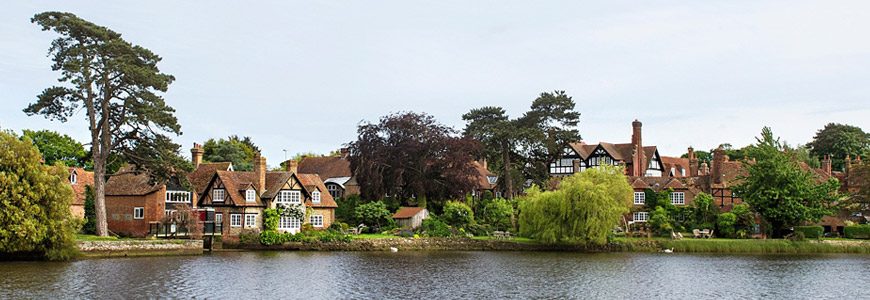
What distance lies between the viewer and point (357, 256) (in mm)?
41531

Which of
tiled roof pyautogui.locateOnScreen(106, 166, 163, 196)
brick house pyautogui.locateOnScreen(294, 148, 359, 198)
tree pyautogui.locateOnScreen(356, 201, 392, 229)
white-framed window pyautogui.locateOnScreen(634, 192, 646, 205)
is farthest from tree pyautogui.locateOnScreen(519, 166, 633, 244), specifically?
tiled roof pyautogui.locateOnScreen(106, 166, 163, 196)

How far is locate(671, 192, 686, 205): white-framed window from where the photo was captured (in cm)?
5578

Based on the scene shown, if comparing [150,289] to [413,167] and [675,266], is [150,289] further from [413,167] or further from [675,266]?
[413,167]

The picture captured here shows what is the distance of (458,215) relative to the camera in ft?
169

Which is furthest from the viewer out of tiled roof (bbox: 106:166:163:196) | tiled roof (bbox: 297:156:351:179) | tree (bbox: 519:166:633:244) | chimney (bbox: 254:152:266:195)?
tiled roof (bbox: 297:156:351:179)

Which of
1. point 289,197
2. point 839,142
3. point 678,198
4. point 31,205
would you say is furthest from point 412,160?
point 839,142

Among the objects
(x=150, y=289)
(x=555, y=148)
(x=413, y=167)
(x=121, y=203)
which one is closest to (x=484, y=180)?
(x=555, y=148)

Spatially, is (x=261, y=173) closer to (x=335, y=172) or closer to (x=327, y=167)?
(x=335, y=172)

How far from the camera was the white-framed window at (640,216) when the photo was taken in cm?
5590

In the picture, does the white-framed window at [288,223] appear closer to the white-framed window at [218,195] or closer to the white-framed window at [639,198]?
the white-framed window at [218,195]

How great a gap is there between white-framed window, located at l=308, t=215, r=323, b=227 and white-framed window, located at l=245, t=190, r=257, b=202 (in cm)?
433

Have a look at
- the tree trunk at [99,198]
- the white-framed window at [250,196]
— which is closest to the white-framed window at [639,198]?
the white-framed window at [250,196]

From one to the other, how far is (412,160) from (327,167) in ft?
49.2

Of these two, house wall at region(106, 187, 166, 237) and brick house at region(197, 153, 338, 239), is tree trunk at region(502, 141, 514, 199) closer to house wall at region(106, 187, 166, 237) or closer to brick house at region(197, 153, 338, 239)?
brick house at region(197, 153, 338, 239)
